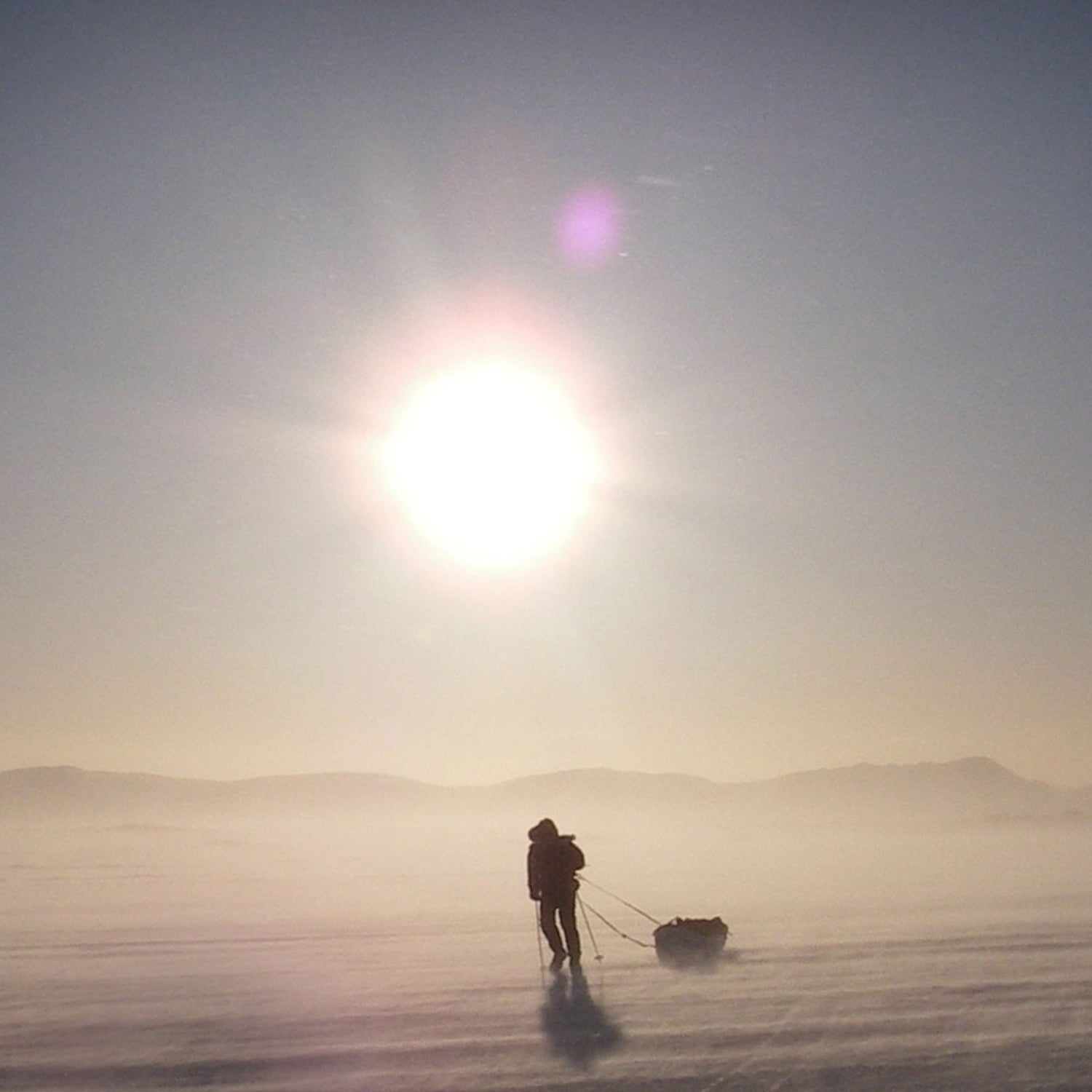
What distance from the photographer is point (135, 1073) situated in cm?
1026

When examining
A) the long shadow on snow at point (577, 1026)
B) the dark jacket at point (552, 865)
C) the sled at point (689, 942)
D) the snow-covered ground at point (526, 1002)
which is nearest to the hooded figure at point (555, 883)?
the dark jacket at point (552, 865)

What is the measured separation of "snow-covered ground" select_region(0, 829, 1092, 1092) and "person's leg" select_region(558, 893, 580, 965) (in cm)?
60

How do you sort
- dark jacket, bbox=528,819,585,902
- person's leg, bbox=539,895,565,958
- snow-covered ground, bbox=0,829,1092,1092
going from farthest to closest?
dark jacket, bbox=528,819,585,902 < person's leg, bbox=539,895,565,958 < snow-covered ground, bbox=0,829,1092,1092

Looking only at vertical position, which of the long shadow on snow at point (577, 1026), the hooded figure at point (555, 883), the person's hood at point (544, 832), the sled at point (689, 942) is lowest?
the long shadow on snow at point (577, 1026)

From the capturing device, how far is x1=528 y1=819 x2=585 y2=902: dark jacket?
17.6 m

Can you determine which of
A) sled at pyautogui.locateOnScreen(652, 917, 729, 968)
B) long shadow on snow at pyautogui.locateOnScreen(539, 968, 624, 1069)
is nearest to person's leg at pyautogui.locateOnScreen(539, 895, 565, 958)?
sled at pyautogui.locateOnScreen(652, 917, 729, 968)

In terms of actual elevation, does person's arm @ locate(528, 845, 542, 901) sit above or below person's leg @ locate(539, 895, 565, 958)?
above

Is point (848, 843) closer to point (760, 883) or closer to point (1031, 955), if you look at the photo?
point (760, 883)

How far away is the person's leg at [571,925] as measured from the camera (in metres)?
17.1

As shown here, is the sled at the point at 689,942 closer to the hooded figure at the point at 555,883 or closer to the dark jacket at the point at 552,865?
the hooded figure at the point at 555,883

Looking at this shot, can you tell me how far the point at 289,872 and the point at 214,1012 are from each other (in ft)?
106

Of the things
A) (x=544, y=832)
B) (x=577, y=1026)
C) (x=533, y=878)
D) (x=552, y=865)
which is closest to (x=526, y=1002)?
(x=577, y=1026)

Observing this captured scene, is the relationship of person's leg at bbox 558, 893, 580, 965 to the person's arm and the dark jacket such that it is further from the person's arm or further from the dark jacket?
the person's arm

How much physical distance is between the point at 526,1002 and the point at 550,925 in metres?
3.89
